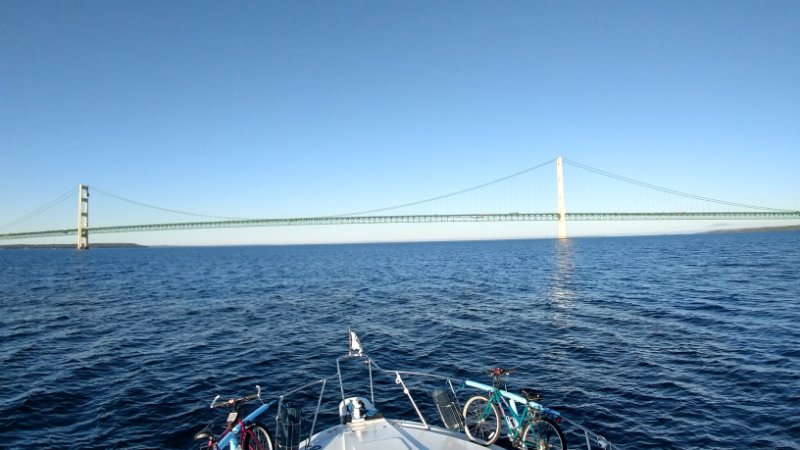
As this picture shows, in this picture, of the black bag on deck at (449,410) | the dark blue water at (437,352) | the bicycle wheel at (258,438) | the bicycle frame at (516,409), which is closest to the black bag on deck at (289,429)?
the bicycle wheel at (258,438)

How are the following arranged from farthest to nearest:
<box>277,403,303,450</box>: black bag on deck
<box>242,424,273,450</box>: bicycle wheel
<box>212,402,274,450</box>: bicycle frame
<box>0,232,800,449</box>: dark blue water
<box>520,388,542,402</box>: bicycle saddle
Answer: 1. <box>0,232,800,449</box>: dark blue water
2. <box>520,388,542,402</box>: bicycle saddle
3. <box>242,424,273,450</box>: bicycle wheel
4. <box>277,403,303,450</box>: black bag on deck
5. <box>212,402,274,450</box>: bicycle frame

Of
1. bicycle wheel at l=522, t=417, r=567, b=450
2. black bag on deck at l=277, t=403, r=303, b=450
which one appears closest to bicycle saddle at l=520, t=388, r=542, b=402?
bicycle wheel at l=522, t=417, r=567, b=450

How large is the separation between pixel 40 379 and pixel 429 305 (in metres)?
19.5

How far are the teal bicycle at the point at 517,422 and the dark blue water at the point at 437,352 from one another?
3657mm

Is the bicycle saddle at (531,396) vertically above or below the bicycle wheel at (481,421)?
above

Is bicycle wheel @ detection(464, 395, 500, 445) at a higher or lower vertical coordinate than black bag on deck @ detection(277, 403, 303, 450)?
lower

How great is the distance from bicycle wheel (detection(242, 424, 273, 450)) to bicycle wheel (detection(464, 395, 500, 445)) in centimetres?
318

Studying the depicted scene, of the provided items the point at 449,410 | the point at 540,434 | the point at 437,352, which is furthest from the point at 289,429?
the point at 437,352

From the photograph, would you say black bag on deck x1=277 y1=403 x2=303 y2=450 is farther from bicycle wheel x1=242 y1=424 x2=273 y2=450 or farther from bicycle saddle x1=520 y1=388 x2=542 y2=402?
bicycle saddle x1=520 y1=388 x2=542 y2=402

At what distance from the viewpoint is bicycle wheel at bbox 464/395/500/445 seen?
7.41m

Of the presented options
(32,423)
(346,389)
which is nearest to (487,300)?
(346,389)

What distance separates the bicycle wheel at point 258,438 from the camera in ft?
21.7

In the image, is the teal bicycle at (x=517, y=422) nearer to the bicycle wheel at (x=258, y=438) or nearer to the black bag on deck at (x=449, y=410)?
the black bag on deck at (x=449, y=410)

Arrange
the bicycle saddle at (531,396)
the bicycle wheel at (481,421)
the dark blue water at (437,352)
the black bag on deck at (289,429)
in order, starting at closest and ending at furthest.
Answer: the black bag on deck at (289,429) → the bicycle saddle at (531,396) → the bicycle wheel at (481,421) → the dark blue water at (437,352)
